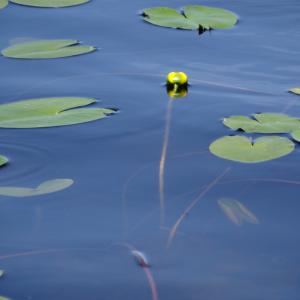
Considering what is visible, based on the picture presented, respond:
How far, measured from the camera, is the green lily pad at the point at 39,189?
2006 mm

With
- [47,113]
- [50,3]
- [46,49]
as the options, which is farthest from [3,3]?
[47,113]

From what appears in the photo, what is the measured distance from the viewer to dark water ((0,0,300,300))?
173 centimetres

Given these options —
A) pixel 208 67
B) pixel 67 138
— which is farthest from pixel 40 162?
pixel 208 67

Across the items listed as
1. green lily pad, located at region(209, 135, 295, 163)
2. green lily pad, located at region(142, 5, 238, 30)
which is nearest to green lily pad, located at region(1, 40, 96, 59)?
green lily pad, located at region(142, 5, 238, 30)

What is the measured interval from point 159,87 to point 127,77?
126 millimetres

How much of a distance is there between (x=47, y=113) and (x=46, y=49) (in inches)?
24.2

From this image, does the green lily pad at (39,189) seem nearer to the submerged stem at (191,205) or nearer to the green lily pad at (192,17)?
the submerged stem at (191,205)

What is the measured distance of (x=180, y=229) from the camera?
1886 mm

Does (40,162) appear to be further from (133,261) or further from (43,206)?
(133,261)

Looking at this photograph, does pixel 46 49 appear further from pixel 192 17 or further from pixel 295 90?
pixel 295 90

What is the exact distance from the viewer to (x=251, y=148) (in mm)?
2188

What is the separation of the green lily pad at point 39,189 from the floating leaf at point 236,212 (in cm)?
38

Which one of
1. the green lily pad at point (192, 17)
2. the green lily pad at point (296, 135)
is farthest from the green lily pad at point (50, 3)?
the green lily pad at point (296, 135)

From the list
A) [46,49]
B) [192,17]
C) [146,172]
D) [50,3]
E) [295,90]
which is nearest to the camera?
[146,172]
